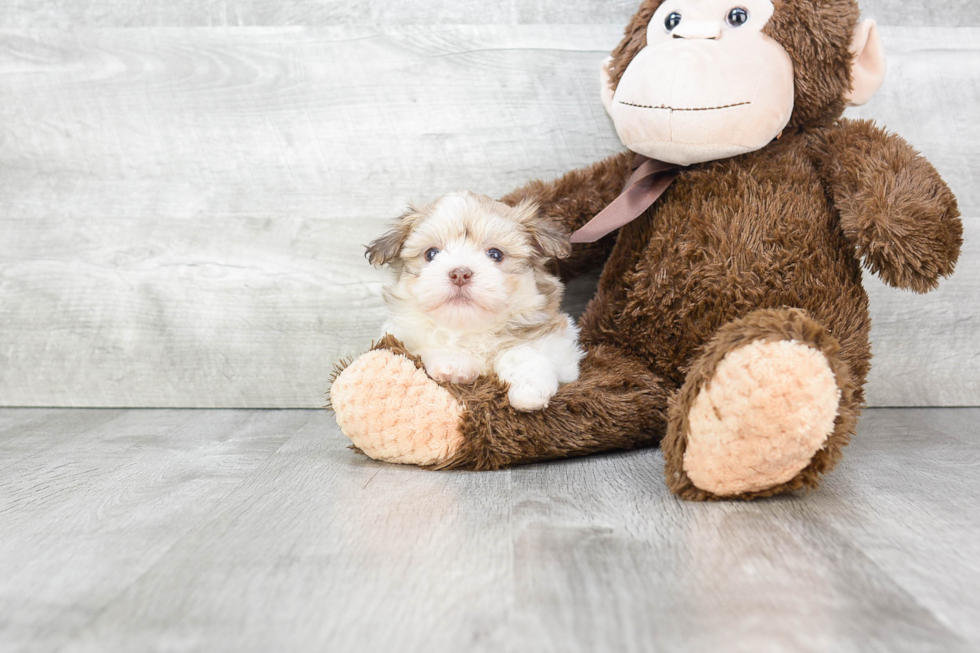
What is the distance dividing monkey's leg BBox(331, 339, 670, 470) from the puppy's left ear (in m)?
0.24

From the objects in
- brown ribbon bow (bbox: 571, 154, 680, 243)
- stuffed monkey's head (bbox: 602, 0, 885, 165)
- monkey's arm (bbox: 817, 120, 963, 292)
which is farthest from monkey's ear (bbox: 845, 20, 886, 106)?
brown ribbon bow (bbox: 571, 154, 680, 243)

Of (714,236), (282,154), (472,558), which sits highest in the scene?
(282,154)

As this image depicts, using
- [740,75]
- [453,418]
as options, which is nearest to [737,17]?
[740,75]

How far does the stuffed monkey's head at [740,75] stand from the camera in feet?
4.35

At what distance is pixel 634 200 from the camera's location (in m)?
1.49

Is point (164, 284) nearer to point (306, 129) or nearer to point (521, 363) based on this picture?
point (306, 129)

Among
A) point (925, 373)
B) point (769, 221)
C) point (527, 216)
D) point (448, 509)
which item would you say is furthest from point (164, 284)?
point (925, 373)

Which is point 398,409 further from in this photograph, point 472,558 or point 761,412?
point 761,412

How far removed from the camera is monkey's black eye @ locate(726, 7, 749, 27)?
138 centimetres

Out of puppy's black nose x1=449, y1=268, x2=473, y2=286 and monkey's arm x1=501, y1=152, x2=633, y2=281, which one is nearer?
puppy's black nose x1=449, y1=268, x2=473, y2=286

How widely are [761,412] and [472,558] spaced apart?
1.38ft

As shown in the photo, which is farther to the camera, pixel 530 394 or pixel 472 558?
pixel 530 394

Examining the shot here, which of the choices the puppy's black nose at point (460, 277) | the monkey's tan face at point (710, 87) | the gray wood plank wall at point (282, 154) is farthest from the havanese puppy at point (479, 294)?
the gray wood plank wall at point (282, 154)

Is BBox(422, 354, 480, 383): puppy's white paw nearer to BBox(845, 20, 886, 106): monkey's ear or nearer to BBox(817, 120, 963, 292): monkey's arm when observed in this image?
BBox(817, 120, 963, 292): monkey's arm
